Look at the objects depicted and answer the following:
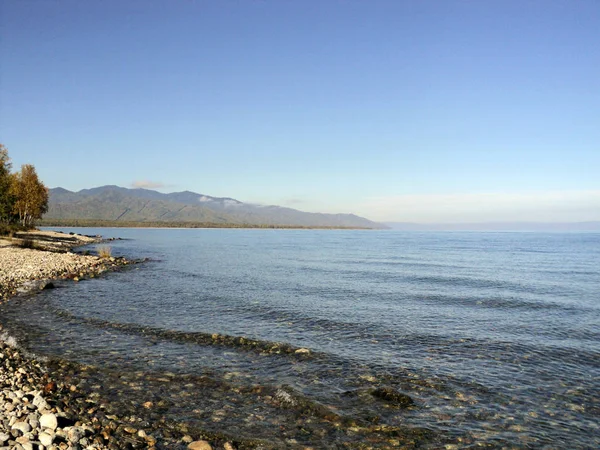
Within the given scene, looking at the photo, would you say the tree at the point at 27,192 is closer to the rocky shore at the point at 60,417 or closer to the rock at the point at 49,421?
the rocky shore at the point at 60,417

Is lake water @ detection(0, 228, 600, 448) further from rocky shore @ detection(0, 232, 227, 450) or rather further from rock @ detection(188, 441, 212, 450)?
rock @ detection(188, 441, 212, 450)

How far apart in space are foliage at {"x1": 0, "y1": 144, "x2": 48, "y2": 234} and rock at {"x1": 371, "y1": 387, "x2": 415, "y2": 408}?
102m

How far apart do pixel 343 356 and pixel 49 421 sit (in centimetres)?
1097

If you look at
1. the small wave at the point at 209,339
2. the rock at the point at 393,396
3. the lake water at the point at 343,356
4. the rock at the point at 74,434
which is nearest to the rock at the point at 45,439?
the rock at the point at 74,434

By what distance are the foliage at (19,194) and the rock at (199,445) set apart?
102 metres

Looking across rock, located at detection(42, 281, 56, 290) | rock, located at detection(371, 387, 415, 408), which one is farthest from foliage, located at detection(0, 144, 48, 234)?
rock, located at detection(371, 387, 415, 408)

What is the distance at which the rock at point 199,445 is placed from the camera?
9789 millimetres

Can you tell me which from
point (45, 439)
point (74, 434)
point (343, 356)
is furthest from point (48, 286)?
point (45, 439)

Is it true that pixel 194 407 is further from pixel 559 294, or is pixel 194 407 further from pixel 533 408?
pixel 559 294

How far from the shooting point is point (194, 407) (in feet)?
40.1

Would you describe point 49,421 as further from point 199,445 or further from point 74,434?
point 199,445

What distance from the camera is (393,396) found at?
13102mm

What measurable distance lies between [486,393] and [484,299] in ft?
64.2

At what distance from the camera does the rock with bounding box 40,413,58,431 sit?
9804 mm
